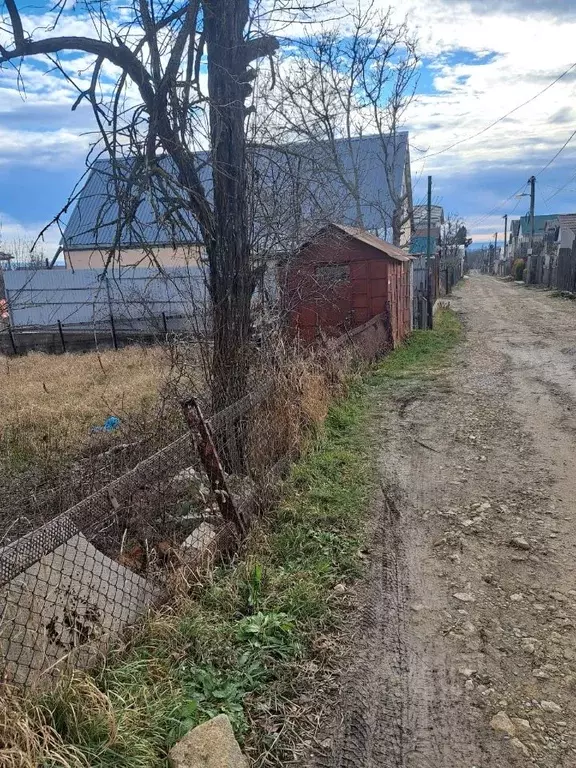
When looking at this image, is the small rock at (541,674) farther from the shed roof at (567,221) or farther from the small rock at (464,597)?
the shed roof at (567,221)

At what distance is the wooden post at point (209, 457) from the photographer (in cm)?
349

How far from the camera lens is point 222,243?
4.98m

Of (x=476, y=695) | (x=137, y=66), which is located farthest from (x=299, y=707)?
(x=137, y=66)

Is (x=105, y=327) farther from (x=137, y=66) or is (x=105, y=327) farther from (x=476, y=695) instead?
(x=476, y=695)

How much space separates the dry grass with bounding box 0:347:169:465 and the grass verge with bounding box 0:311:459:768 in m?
2.60

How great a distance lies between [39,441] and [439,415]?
5337 mm

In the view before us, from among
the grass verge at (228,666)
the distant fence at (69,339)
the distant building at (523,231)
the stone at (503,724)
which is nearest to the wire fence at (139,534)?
the grass verge at (228,666)

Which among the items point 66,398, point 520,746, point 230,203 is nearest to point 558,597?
point 520,746

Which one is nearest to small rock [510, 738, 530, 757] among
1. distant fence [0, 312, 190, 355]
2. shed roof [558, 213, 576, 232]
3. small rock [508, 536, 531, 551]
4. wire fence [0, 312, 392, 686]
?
small rock [508, 536, 531, 551]

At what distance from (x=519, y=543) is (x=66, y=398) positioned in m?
8.27

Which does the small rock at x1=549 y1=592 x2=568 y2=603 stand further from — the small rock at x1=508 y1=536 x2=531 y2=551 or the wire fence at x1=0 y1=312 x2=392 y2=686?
the wire fence at x1=0 y1=312 x2=392 y2=686

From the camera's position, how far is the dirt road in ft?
7.55

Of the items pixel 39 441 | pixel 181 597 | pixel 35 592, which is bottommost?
pixel 39 441

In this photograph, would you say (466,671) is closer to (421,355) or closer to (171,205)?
(171,205)
